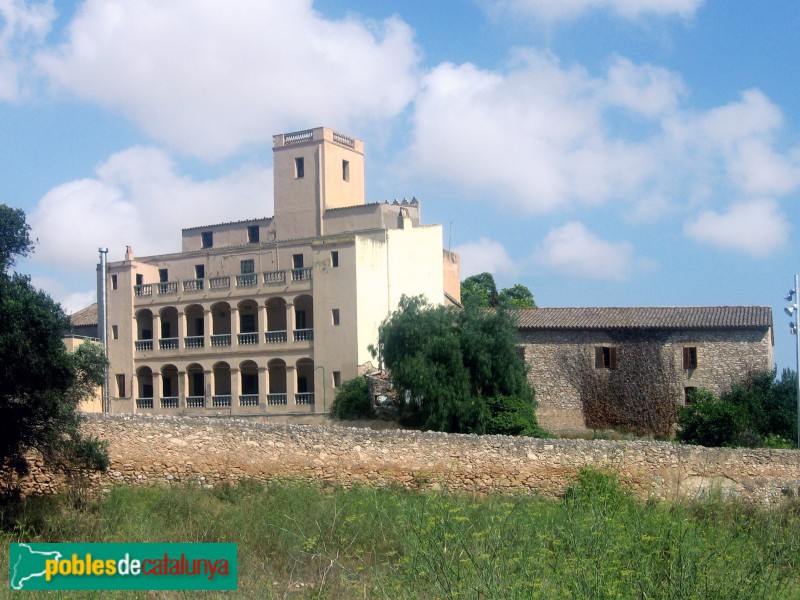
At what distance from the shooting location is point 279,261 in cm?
3956

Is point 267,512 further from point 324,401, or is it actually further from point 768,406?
point 768,406

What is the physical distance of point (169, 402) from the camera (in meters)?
40.5

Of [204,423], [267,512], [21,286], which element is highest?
[21,286]

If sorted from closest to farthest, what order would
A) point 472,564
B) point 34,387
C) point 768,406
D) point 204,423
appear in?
point 472,564 → point 34,387 → point 204,423 → point 768,406

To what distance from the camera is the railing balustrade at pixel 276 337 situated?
1511 inches

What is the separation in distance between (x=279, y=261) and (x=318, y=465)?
19071 mm

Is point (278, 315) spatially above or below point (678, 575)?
above

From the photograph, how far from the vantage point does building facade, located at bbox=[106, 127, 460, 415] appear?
122 feet

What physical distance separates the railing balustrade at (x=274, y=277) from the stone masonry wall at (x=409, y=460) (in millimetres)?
16935

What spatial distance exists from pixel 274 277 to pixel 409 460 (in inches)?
→ 718

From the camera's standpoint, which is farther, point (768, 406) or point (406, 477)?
point (768, 406)

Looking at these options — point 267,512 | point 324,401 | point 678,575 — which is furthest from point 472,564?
point 324,401

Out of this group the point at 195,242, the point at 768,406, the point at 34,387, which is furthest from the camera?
the point at 195,242

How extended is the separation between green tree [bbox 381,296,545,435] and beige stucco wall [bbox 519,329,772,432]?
4.58m
